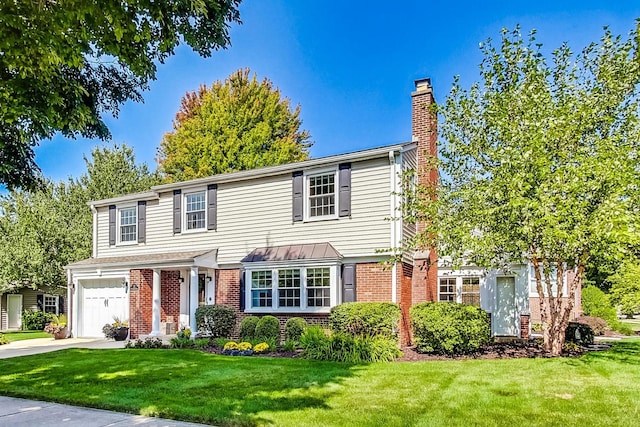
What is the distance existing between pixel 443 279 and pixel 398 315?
6.05m

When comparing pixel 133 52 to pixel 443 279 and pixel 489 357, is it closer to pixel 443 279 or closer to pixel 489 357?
pixel 489 357

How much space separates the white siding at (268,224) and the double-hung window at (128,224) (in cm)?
39

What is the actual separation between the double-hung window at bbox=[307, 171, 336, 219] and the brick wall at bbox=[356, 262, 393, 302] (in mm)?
1927

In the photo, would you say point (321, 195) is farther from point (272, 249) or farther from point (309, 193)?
point (272, 249)

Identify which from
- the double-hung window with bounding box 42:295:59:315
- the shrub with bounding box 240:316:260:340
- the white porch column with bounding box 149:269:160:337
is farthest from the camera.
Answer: the double-hung window with bounding box 42:295:59:315

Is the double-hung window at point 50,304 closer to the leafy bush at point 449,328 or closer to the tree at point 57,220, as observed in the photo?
the tree at point 57,220

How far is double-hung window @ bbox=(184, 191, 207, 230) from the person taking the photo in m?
17.1

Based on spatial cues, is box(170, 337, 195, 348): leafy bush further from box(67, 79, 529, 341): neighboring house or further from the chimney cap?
the chimney cap

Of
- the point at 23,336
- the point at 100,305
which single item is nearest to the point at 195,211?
the point at 100,305

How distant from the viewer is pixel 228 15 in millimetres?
6492

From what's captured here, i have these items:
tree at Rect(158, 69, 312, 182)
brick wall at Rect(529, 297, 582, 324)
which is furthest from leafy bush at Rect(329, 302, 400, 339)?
tree at Rect(158, 69, 312, 182)

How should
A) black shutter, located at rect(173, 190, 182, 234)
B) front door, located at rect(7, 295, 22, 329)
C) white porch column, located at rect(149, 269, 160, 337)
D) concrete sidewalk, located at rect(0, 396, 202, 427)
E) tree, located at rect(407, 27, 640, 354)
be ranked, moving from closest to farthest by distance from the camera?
concrete sidewalk, located at rect(0, 396, 202, 427), tree, located at rect(407, 27, 640, 354), white porch column, located at rect(149, 269, 160, 337), black shutter, located at rect(173, 190, 182, 234), front door, located at rect(7, 295, 22, 329)

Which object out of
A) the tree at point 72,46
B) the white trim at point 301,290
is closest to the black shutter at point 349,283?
the white trim at point 301,290

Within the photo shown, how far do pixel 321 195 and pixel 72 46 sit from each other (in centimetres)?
1044
